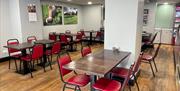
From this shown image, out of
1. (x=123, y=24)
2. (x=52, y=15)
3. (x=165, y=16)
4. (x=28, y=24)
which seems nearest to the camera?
(x=123, y=24)

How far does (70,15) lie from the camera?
28.3 ft

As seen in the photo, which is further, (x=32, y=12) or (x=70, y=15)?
(x=70, y=15)

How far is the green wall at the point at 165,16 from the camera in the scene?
862cm

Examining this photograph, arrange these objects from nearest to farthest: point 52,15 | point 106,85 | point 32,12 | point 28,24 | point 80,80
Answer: point 106,85 → point 80,80 → point 28,24 → point 32,12 → point 52,15

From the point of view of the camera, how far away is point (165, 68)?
15.0ft

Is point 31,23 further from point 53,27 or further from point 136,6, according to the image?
point 136,6

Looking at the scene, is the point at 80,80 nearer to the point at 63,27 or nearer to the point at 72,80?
the point at 72,80

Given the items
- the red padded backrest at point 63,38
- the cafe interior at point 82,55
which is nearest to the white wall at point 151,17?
the cafe interior at point 82,55

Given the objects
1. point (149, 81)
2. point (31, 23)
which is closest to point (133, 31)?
point (149, 81)

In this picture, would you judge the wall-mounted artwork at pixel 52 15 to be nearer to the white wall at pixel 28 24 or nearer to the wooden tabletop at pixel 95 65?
the white wall at pixel 28 24

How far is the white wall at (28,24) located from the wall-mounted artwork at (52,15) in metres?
0.96

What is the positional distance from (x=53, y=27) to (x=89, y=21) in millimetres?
2735

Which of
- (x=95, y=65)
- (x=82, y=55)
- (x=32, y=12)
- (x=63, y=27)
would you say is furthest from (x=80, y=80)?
(x=63, y=27)

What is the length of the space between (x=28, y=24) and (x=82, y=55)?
3.38 metres
